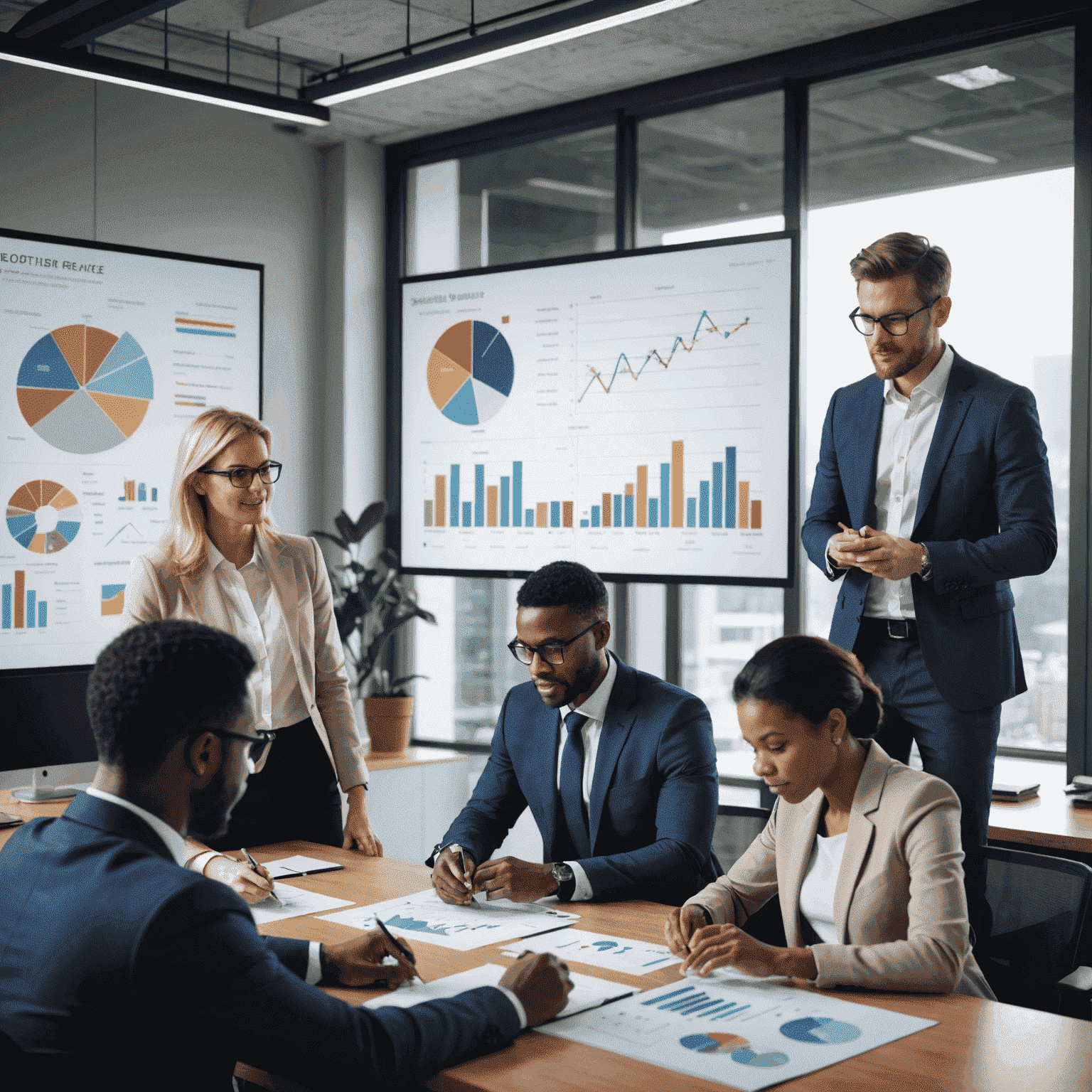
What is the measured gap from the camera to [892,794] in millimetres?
2133

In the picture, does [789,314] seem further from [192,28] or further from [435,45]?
[192,28]

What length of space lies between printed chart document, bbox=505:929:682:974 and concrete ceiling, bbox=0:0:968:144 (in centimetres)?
324

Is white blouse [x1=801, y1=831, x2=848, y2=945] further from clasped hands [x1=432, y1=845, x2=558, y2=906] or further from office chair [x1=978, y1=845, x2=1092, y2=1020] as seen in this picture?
clasped hands [x1=432, y1=845, x2=558, y2=906]

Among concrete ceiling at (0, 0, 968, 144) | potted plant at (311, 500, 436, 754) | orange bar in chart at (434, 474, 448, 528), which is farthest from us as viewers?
orange bar in chart at (434, 474, 448, 528)

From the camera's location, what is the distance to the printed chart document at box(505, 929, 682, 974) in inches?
79.7

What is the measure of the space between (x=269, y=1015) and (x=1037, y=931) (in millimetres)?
1461

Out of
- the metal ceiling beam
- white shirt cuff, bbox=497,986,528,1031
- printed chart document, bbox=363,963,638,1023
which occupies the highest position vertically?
the metal ceiling beam

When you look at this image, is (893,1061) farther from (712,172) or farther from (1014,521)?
(712,172)

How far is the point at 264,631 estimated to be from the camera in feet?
9.96

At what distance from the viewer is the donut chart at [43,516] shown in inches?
187

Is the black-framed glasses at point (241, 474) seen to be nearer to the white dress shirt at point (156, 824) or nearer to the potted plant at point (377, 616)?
the white dress shirt at point (156, 824)

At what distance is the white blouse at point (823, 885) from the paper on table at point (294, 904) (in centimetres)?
86

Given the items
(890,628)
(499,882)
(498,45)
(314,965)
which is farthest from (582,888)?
(498,45)

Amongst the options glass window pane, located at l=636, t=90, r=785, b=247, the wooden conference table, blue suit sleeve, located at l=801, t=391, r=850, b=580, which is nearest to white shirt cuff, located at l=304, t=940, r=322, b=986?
the wooden conference table
